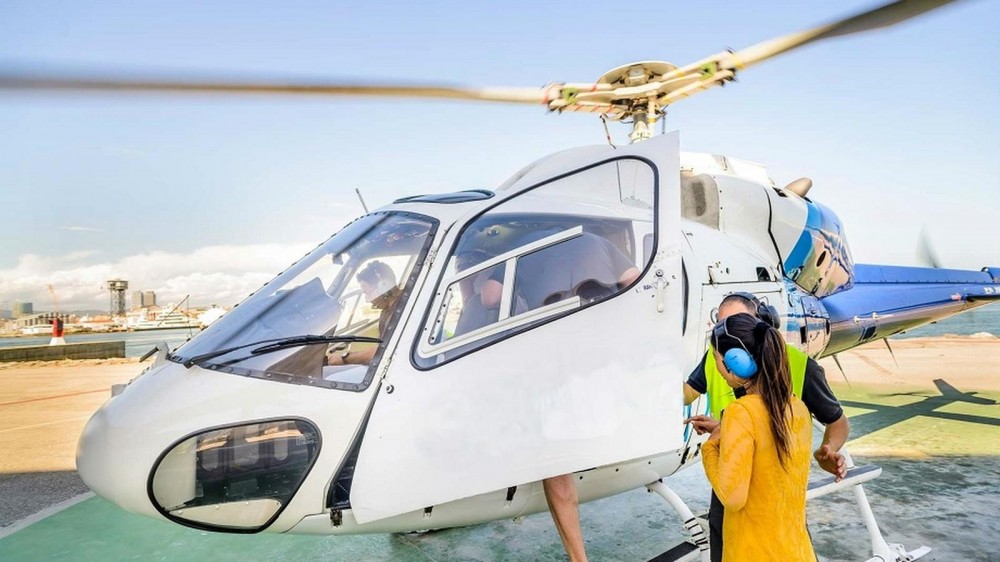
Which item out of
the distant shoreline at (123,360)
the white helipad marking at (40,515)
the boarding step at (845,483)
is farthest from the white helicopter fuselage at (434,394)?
the distant shoreline at (123,360)

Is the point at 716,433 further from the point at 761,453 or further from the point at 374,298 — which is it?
the point at 374,298

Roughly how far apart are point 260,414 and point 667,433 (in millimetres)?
1640

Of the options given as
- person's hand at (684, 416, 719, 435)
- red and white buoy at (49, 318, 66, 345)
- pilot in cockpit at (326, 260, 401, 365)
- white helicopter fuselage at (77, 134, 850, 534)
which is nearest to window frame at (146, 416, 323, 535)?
white helicopter fuselage at (77, 134, 850, 534)

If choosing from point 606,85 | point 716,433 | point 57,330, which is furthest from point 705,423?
point 57,330

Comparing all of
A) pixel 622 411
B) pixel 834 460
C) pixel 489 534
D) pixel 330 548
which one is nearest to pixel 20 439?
pixel 330 548

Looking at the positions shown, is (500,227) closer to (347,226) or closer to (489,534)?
(347,226)

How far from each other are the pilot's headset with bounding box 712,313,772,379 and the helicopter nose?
2.16 m

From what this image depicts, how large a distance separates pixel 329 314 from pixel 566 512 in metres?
1.42

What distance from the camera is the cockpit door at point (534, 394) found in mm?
2197

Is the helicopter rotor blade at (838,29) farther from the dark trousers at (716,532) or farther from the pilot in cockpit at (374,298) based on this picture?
the pilot in cockpit at (374,298)

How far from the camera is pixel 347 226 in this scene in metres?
3.05

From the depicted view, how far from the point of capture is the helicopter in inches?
85.7

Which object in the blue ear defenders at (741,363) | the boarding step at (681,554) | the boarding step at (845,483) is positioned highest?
the blue ear defenders at (741,363)

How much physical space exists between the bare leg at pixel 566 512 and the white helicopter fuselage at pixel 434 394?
91 mm
